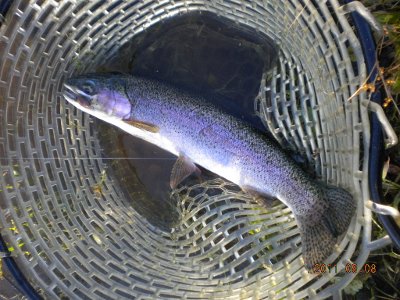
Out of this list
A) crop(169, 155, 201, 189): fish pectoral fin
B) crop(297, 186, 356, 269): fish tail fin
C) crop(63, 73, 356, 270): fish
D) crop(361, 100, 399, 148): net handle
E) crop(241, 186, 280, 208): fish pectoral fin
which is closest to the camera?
crop(361, 100, 399, 148): net handle

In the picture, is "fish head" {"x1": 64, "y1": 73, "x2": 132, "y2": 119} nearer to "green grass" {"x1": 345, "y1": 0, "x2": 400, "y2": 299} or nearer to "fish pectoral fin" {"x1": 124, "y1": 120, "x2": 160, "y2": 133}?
"fish pectoral fin" {"x1": 124, "y1": 120, "x2": 160, "y2": 133}

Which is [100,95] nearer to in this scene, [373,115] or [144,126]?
[144,126]

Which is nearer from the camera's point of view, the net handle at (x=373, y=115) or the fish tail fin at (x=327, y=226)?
the net handle at (x=373, y=115)

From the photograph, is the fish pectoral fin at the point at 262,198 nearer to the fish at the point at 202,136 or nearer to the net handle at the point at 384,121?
the fish at the point at 202,136

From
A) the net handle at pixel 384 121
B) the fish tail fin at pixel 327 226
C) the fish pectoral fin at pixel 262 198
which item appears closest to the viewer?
the net handle at pixel 384 121

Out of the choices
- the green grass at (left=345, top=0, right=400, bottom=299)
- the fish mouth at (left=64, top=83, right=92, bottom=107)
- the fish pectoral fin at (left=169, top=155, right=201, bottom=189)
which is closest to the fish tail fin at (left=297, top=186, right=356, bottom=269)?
the green grass at (left=345, top=0, right=400, bottom=299)

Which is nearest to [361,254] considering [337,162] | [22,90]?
[337,162]

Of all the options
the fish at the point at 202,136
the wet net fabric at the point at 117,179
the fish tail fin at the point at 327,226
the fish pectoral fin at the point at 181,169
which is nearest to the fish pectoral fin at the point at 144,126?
the fish at the point at 202,136
